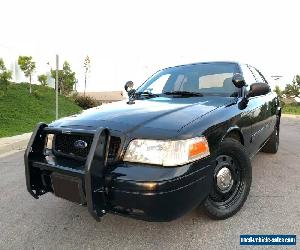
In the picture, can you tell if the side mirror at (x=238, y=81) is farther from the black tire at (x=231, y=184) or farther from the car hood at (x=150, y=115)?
the black tire at (x=231, y=184)

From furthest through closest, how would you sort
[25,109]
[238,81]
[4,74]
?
1. [25,109]
2. [4,74]
3. [238,81]

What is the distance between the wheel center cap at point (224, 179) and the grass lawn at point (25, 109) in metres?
7.88

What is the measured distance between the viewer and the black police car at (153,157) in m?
2.33

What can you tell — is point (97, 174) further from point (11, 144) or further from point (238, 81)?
point (11, 144)

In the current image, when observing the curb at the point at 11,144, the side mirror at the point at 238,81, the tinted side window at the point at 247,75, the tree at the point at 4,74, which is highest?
the tree at the point at 4,74

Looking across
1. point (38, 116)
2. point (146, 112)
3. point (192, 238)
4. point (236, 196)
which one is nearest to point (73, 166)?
point (146, 112)

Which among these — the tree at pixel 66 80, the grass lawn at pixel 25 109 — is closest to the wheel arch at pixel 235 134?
the grass lawn at pixel 25 109

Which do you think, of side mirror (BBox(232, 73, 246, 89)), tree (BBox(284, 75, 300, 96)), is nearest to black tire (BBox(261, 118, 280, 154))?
side mirror (BBox(232, 73, 246, 89))

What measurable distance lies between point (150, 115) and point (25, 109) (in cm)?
1358

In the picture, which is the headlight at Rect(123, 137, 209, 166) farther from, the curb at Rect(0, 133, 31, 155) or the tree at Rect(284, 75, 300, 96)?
the tree at Rect(284, 75, 300, 96)

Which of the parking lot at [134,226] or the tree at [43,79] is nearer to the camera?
the parking lot at [134,226]

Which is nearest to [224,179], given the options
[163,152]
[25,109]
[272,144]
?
[163,152]

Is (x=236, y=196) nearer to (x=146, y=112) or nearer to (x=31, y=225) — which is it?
(x=146, y=112)

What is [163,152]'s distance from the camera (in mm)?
2398
